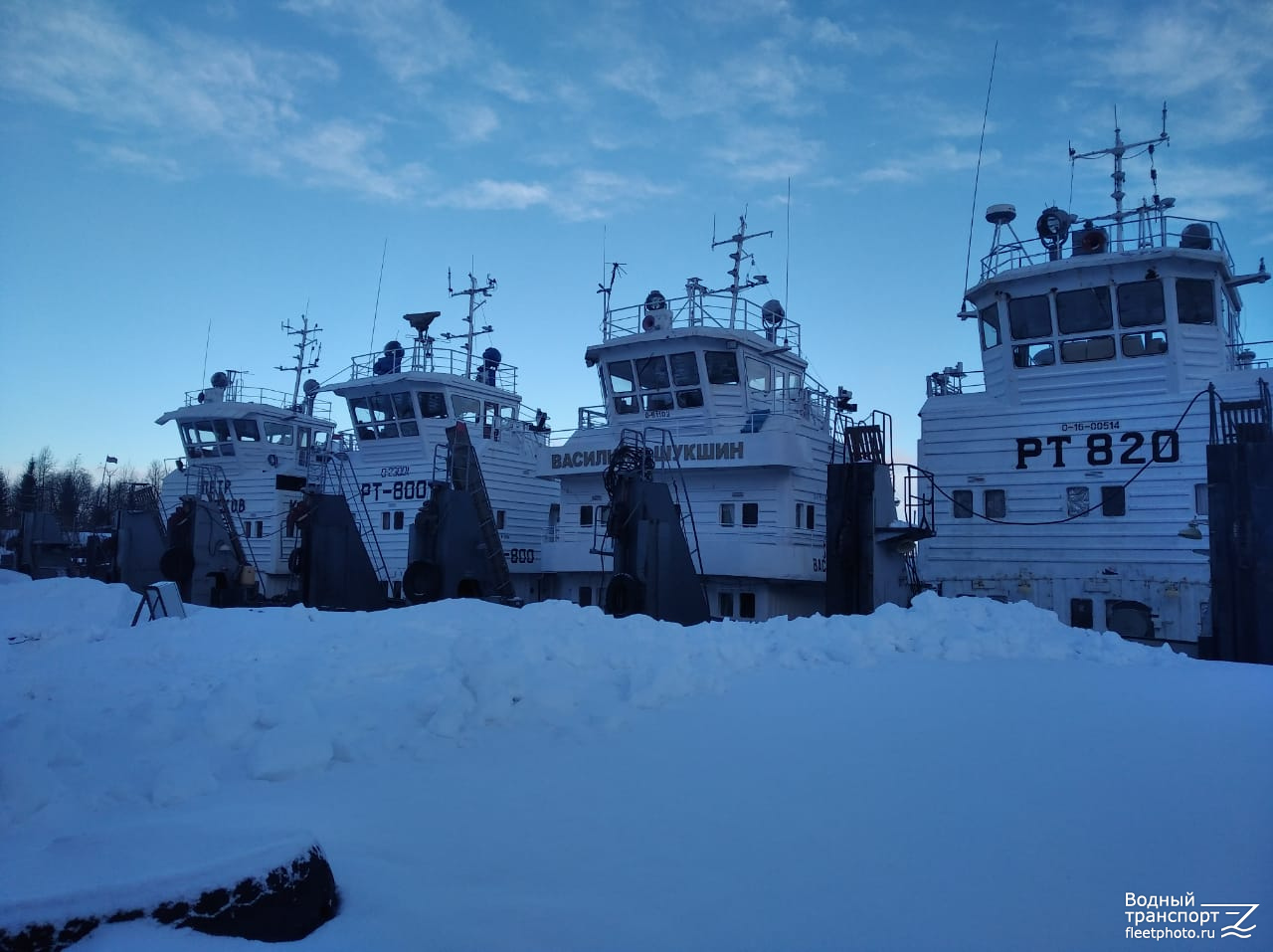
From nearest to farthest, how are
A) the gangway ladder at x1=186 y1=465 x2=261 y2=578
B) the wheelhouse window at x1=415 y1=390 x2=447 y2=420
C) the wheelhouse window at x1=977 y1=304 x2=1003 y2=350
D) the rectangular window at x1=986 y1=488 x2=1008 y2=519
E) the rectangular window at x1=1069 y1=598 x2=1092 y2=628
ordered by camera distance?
the rectangular window at x1=1069 y1=598 x2=1092 y2=628 → the rectangular window at x1=986 y1=488 x2=1008 y2=519 → the wheelhouse window at x1=977 y1=304 x2=1003 y2=350 → the gangway ladder at x1=186 y1=465 x2=261 y2=578 → the wheelhouse window at x1=415 y1=390 x2=447 y2=420

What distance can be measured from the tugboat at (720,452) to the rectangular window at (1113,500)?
A: 4.02m

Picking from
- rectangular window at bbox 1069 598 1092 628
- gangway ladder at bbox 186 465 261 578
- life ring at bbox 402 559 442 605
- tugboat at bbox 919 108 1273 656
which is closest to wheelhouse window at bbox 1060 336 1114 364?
tugboat at bbox 919 108 1273 656

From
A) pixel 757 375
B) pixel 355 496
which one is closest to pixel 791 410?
pixel 757 375

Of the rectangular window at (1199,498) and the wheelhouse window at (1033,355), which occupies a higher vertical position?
the wheelhouse window at (1033,355)

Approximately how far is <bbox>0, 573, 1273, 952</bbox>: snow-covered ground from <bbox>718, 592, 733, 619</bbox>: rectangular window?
10.3 m

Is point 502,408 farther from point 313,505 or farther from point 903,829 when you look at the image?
point 903,829

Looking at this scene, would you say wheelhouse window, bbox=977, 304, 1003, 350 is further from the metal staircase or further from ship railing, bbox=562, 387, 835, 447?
the metal staircase

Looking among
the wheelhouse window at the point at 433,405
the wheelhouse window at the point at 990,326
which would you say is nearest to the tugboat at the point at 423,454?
the wheelhouse window at the point at 433,405

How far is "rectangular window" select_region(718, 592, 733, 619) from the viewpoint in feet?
57.6

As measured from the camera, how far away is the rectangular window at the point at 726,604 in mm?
17562

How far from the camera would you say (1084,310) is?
52.2ft

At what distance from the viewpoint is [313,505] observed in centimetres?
1644

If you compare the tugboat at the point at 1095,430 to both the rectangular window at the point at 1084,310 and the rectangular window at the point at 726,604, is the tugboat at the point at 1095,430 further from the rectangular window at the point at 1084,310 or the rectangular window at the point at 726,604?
the rectangular window at the point at 726,604

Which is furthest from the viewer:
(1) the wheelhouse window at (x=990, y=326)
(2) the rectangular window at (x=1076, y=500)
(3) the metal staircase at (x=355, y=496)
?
(3) the metal staircase at (x=355, y=496)
